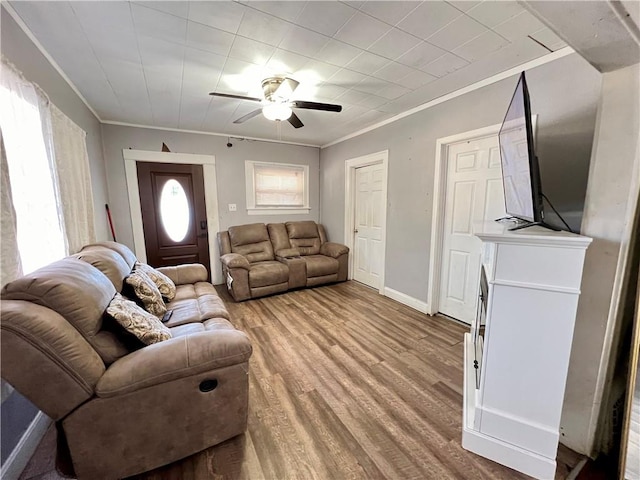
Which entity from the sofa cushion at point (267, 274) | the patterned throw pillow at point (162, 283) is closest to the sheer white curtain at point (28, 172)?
the patterned throw pillow at point (162, 283)

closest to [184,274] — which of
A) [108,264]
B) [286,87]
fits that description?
[108,264]

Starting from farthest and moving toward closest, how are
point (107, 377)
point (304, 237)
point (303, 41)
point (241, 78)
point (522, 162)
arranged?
point (304, 237)
point (241, 78)
point (303, 41)
point (522, 162)
point (107, 377)

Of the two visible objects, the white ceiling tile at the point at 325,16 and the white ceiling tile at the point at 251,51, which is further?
the white ceiling tile at the point at 251,51

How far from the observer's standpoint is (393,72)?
7.13 ft

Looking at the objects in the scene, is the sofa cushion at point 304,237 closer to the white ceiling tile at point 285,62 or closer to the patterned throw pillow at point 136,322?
the white ceiling tile at point 285,62

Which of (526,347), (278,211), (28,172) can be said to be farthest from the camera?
(278,211)

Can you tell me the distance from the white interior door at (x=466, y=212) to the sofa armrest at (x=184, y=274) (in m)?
2.76

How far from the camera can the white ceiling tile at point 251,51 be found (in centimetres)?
175

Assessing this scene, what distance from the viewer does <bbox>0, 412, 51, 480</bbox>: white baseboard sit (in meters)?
1.17

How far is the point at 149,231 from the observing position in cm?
387

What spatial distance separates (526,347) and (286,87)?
94.8 inches

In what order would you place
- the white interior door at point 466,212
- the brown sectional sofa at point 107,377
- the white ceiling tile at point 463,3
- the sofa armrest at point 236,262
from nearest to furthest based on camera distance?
the brown sectional sofa at point 107,377 → the white ceiling tile at point 463,3 → the white interior door at point 466,212 → the sofa armrest at point 236,262

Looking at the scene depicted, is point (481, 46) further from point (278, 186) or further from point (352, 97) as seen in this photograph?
point (278, 186)

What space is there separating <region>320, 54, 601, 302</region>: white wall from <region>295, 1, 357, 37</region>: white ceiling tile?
5.17 feet
